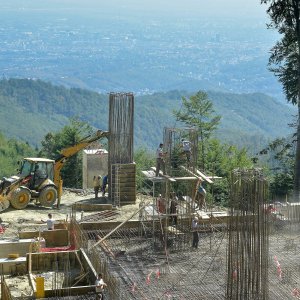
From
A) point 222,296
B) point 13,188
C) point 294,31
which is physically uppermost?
point 294,31

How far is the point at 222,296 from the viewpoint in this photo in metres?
17.3

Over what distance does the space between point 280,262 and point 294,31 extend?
14495 millimetres

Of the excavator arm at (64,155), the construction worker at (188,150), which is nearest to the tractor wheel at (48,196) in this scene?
the excavator arm at (64,155)

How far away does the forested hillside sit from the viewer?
5950 inches

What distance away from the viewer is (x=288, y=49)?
3316 cm

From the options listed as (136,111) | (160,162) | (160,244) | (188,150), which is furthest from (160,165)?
(136,111)

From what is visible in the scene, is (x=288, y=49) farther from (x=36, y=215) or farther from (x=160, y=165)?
Result: (x=36, y=215)

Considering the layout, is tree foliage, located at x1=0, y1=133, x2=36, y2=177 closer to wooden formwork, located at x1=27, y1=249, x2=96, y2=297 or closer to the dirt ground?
the dirt ground

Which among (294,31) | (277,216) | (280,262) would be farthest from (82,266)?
(294,31)

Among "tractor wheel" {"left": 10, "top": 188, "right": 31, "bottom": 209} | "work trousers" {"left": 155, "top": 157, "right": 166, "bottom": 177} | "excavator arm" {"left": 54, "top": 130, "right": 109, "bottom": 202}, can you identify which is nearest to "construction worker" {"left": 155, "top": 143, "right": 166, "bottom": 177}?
"work trousers" {"left": 155, "top": 157, "right": 166, "bottom": 177}

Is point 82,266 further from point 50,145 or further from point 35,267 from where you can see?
point 50,145

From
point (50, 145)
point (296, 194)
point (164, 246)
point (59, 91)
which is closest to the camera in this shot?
point (164, 246)

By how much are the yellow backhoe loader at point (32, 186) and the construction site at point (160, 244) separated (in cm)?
44

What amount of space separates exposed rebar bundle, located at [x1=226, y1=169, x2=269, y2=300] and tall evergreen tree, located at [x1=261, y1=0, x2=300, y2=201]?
16.1 metres
